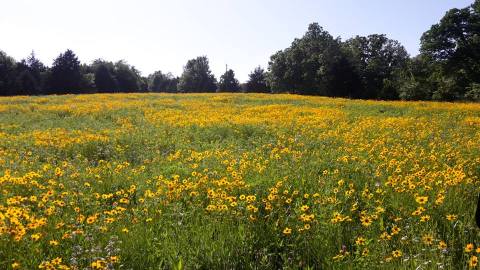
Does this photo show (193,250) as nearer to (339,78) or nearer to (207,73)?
(339,78)

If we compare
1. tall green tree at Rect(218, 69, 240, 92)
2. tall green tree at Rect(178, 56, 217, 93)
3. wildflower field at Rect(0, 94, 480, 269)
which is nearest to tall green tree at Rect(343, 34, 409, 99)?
tall green tree at Rect(218, 69, 240, 92)

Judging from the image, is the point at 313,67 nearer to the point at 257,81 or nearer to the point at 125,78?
the point at 257,81

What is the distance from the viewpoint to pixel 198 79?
95.5m

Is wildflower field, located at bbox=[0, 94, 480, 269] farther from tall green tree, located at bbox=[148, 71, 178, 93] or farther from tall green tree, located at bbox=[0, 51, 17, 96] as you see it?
tall green tree, located at bbox=[148, 71, 178, 93]

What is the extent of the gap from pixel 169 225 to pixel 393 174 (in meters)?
3.97

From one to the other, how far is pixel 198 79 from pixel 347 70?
43.0 meters

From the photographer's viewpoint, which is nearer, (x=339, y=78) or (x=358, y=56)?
(x=339, y=78)

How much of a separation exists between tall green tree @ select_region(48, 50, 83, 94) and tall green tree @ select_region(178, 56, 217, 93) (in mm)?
33463

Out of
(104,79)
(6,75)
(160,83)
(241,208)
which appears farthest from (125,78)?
(241,208)

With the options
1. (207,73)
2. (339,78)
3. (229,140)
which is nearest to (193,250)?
(229,140)

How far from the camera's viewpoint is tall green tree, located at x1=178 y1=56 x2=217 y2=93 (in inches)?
3716

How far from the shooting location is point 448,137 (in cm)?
1205

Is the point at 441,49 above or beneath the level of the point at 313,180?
above

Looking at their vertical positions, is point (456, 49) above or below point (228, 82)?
above
